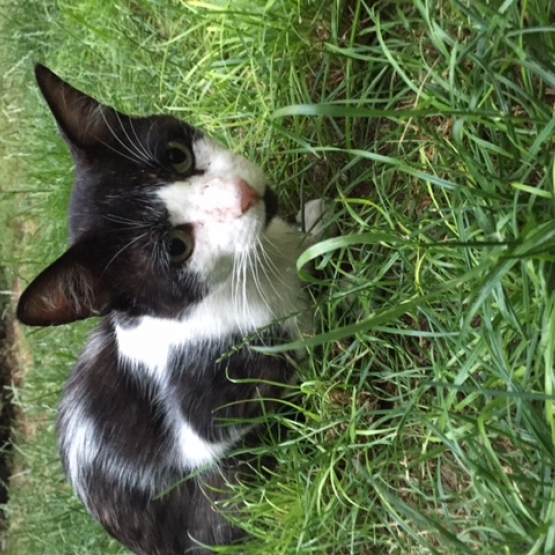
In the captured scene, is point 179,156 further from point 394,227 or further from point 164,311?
point 394,227

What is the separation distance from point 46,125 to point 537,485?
6.69ft

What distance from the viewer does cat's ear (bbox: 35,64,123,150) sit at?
1.30 m

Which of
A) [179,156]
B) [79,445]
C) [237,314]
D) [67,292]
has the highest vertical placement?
[179,156]

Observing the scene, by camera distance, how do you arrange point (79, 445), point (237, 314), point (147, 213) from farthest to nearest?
point (79, 445) → point (237, 314) → point (147, 213)

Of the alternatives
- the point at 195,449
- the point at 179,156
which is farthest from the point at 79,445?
the point at 179,156

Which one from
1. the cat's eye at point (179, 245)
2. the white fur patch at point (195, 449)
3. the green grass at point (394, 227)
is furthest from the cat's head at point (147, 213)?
the white fur patch at point (195, 449)

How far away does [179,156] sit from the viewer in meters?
1.36

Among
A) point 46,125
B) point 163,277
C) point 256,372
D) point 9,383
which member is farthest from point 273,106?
point 9,383

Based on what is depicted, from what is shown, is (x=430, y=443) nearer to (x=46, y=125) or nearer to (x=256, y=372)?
(x=256, y=372)

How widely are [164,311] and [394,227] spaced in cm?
54

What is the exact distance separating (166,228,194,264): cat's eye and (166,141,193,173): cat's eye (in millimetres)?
164

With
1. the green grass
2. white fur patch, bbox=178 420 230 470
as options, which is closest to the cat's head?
the green grass

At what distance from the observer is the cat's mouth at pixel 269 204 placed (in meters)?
1.35

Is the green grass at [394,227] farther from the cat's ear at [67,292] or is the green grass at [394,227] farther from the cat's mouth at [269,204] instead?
the cat's ear at [67,292]
